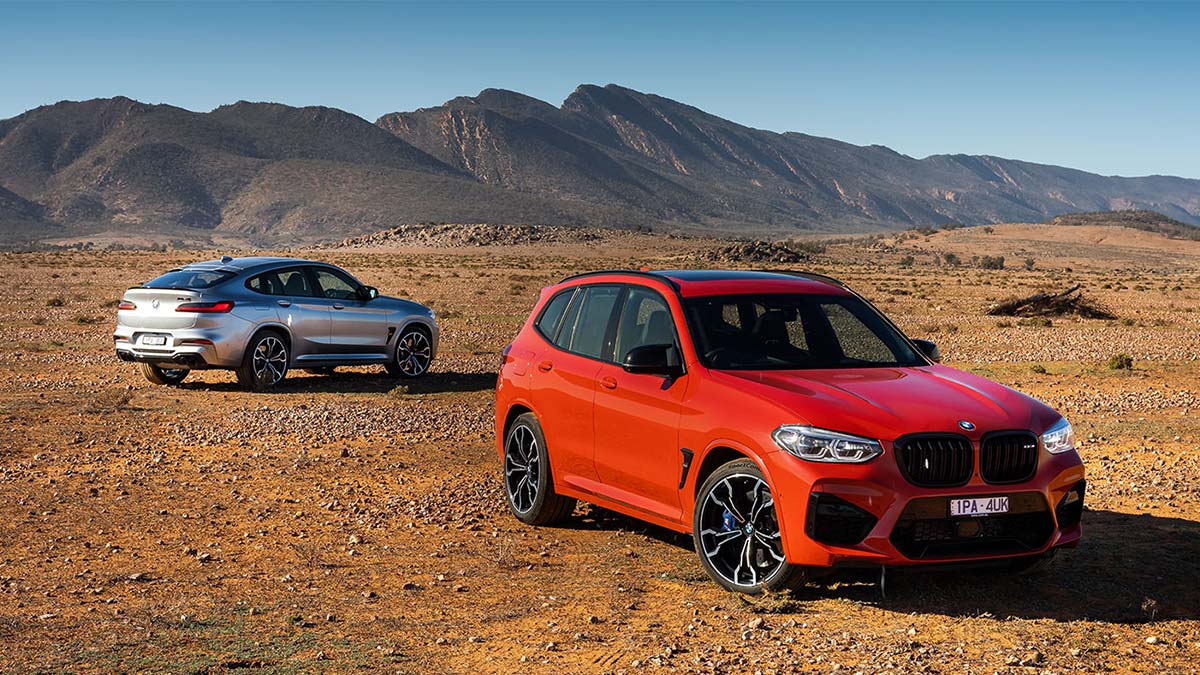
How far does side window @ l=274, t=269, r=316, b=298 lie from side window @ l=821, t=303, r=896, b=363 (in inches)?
407

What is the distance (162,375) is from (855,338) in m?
12.1

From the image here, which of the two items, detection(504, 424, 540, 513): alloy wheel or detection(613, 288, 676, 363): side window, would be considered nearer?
detection(613, 288, 676, 363): side window

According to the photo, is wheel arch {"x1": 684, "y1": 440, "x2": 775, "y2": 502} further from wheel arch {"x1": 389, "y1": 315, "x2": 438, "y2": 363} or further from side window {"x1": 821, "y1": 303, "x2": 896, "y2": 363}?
wheel arch {"x1": 389, "y1": 315, "x2": 438, "y2": 363}

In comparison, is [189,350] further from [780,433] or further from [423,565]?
[780,433]

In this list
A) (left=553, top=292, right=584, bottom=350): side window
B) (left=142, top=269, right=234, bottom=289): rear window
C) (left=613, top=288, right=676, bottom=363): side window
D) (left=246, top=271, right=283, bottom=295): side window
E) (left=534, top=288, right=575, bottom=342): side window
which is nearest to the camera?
(left=613, top=288, right=676, bottom=363): side window

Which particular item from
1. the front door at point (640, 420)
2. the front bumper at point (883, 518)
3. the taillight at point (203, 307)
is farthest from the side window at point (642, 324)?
the taillight at point (203, 307)

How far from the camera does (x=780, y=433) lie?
7148mm

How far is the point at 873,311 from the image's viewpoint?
29.5 ft

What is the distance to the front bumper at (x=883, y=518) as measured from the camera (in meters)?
6.95

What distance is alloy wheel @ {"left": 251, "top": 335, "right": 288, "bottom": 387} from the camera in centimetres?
1741

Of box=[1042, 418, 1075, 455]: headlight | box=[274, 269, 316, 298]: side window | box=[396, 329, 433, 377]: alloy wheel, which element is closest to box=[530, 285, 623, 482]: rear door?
box=[1042, 418, 1075, 455]: headlight

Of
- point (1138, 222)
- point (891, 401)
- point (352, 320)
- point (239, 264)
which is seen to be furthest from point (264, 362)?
point (1138, 222)

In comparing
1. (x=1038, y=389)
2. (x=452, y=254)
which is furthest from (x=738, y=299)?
(x=452, y=254)

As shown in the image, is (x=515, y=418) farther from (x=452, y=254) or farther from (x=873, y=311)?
(x=452, y=254)
